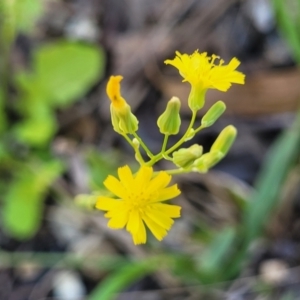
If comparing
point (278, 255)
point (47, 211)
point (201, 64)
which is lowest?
point (278, 255)

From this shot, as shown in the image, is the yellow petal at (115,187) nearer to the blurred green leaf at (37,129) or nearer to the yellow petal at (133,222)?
the yellow petal at (133,222)

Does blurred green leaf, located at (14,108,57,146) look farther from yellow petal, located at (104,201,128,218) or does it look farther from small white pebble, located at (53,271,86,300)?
yellow petal, located at (104,201,128,218)

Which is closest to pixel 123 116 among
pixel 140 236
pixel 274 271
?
pixel 140 236

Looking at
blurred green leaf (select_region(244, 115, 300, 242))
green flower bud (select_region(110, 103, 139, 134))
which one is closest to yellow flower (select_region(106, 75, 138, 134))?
green flower bud (select_region(110, 103, 139, 134))

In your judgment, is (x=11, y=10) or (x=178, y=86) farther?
(x=178, y=86)

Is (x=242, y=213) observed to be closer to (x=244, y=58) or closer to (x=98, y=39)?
(x=244, y=58)

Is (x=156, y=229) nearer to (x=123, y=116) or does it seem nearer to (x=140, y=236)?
(x=140, y=236)

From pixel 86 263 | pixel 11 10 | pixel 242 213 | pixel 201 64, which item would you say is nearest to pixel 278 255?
pixel 242 213
